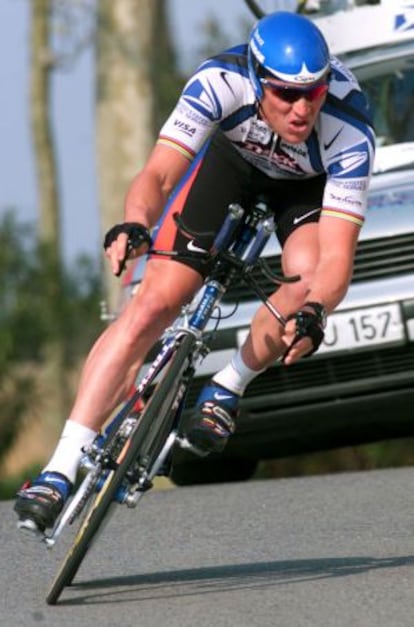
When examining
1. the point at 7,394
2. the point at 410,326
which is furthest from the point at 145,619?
the point at 7,394

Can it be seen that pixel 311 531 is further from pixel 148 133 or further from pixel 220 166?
pixel 148 133

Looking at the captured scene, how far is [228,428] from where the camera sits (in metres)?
7.77

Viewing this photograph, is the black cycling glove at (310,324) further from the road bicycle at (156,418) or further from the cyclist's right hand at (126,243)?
the cyclist's right hand at (126,243)

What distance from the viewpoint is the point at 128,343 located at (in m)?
7.69

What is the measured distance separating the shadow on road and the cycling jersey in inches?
49.9

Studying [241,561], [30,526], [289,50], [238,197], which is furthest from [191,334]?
[241,561]

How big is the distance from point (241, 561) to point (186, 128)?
171 cm

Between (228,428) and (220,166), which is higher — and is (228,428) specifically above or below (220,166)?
below

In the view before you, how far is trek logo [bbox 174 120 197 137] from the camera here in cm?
780

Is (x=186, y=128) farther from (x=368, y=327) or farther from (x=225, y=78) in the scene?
(x=368, y=327)

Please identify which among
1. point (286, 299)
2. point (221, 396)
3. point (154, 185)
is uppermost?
point (154, 185)

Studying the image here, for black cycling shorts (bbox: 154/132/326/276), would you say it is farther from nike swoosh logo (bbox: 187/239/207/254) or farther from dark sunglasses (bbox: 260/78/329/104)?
dark sunglasses (bbox: 260/78/329/104)

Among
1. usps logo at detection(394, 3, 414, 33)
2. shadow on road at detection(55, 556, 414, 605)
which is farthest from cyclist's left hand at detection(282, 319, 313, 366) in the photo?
usps logo at detection(394, 3, 414, 33)

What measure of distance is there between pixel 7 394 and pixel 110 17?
396 centimetres
